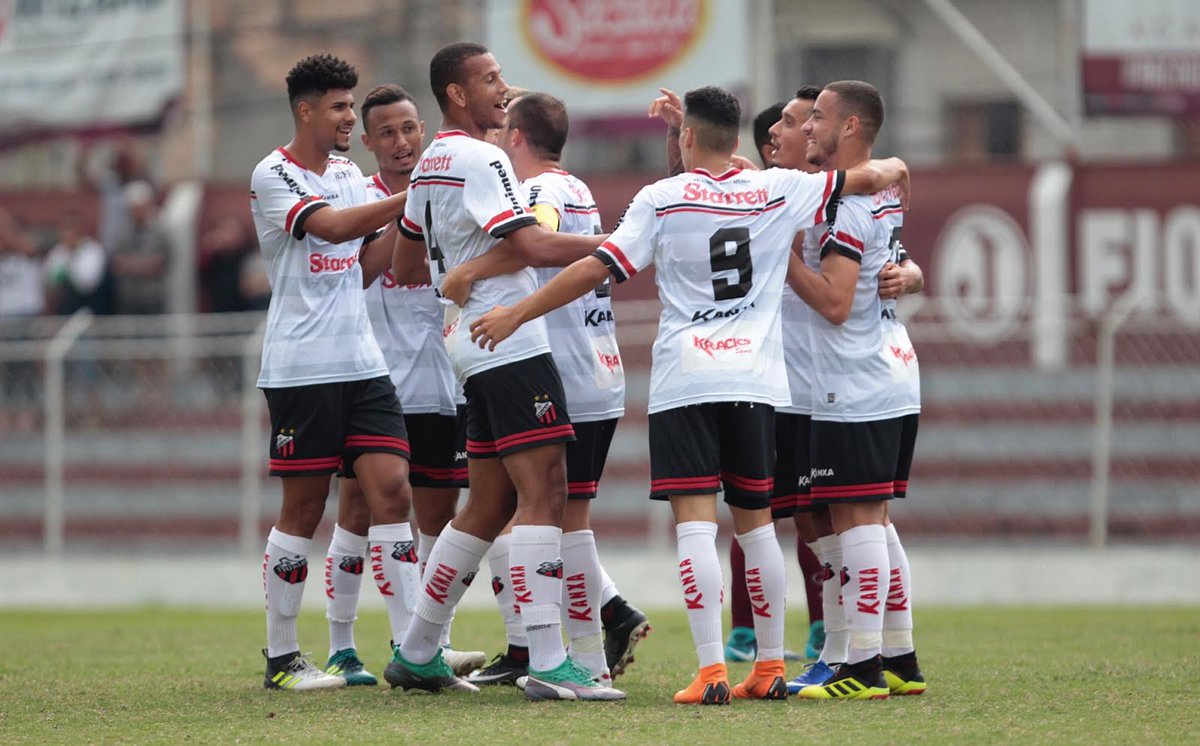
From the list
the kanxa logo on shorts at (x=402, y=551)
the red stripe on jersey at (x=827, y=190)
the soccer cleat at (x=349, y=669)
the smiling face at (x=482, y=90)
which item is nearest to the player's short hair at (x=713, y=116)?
the red stripe on jersey at (x=827, y=190)

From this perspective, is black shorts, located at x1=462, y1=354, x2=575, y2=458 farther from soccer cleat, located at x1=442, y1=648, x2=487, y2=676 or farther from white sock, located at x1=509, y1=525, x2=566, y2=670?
soccer cleat, located at x1=442, y1=648, x2=487, y2=676

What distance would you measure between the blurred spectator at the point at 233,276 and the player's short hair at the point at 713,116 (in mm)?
10306

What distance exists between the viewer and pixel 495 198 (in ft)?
22.0

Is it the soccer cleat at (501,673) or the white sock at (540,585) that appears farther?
the soccer cleat at (501,673)

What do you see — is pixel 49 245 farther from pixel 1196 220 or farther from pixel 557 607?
pixel 557 607

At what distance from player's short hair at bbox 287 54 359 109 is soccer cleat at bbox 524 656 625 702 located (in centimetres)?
259

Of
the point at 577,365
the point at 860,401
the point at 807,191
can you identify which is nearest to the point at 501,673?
the point at 577,365

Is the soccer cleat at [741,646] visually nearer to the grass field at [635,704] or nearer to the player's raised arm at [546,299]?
the grass field at [635,704]

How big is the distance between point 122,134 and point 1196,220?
10221 millimetres

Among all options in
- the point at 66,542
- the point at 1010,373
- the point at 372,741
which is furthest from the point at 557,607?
the point at 66,542

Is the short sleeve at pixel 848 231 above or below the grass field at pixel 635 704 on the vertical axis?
above

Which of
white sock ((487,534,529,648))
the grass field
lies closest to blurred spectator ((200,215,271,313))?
the grass field

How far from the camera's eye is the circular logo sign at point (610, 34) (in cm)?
1606

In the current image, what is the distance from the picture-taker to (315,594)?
1457cm
